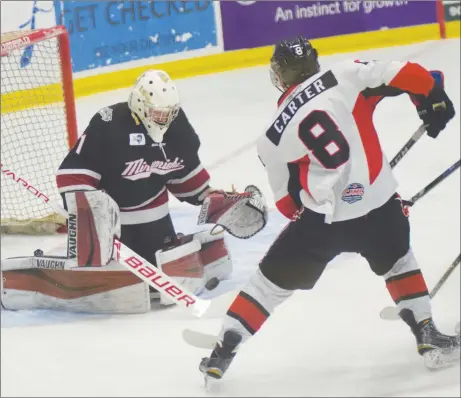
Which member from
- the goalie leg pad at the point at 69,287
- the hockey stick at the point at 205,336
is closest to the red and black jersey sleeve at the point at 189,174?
the goalie leg pad at the point at 69,287

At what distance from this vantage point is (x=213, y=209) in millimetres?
3055

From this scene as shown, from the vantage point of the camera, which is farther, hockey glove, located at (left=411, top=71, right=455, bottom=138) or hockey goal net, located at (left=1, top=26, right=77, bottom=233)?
hockey goal net, located at (left=1, top=26, right=77, bottom=233)

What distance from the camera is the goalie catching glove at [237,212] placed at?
3037mm

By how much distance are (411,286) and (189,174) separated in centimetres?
93

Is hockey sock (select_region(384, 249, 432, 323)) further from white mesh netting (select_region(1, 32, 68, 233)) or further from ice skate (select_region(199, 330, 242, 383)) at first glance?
white mesh netting (select_region(1, 32, 68, 233))

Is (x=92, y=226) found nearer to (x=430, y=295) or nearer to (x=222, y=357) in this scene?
(x=222, y=357)

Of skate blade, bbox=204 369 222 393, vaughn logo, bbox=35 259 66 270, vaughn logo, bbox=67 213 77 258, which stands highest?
vaughn logo, bbox=67 213 77 258

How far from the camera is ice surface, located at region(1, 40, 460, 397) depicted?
2.44 m

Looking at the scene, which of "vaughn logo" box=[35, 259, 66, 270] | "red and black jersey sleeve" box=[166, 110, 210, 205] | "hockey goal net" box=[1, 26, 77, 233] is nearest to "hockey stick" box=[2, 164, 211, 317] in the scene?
"vaughn logo" box=[35, 259, 66, 270]

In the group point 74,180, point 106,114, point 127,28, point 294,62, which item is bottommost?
point 127,28

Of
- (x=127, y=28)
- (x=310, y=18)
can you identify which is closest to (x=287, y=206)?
(x=127, y=28)

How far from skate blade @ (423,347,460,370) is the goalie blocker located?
87 centimetres

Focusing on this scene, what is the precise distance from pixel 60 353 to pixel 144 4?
3471 millimetres

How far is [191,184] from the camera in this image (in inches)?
125
